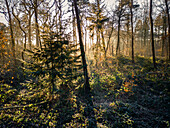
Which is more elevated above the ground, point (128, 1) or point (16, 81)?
point (128, 1)

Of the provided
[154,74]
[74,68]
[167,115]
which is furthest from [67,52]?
[154,74]

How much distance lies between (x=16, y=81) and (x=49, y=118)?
6600mm

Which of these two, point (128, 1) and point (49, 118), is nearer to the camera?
point (49, 118)

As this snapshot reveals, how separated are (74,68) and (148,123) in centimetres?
504

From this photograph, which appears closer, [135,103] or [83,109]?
[83,109]

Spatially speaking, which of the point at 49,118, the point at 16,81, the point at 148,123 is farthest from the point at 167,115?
the point at 16,81

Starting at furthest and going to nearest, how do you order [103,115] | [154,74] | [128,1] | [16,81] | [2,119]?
[128,1] → [154,74] → [16,81] → [103,115] → [2,119]

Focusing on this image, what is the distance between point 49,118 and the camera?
200 inches

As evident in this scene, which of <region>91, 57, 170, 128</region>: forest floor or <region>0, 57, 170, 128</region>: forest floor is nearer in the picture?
<region>0, 57, 170, 128</region>: forest floor

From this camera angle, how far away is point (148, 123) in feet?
16.0

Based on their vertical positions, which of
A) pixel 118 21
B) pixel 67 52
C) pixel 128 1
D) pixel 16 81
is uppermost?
pixel 128 1

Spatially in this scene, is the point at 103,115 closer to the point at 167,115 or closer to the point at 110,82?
the point at 167,115

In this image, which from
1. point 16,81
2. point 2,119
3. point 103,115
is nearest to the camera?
point 2,119

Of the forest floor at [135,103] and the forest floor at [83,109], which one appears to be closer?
the forest floor at [83,109]
